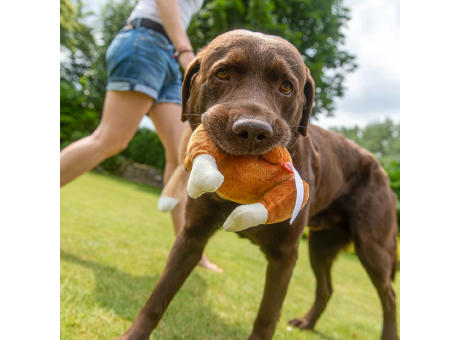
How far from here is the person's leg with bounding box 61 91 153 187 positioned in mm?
2959

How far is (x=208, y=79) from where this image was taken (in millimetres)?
1812

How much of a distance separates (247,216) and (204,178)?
0.20m

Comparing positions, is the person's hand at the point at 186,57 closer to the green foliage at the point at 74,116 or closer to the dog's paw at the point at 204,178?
the dog's paw at the point at 204,178

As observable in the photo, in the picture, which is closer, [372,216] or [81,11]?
[372,216]

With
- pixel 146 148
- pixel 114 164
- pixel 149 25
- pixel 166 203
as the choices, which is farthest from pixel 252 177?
pixel 146 148

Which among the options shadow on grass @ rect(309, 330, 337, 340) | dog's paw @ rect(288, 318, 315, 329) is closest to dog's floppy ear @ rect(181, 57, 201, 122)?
dog's paw @ rect(288, 318, 315, 329)

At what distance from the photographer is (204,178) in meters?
1.24

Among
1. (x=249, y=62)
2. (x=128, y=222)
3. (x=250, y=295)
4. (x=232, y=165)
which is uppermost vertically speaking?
(x=249, y=62)

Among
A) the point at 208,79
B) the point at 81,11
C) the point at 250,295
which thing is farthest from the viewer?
the point at 81,11

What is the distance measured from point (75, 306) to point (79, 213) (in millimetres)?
3327

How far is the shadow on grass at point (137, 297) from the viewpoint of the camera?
2375 millimetres

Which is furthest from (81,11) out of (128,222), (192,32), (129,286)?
(129,286)

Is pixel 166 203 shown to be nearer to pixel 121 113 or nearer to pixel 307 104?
pixel 121 113

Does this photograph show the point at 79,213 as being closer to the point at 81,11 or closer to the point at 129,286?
the point at 129,286
